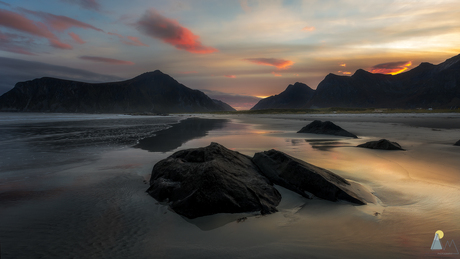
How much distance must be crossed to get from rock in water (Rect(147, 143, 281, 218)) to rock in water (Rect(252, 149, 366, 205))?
0.42m

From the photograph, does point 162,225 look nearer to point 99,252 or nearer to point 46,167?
point 99,252

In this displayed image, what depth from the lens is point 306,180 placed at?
496cm

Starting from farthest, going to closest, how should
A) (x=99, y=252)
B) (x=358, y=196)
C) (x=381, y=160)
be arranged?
(x=381, y=160) < (x=358, y=196) < (x=99, y=252)

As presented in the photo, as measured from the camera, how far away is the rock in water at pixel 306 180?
4590 mm

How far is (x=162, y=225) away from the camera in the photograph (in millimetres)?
3777

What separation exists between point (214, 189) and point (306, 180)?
2.20 m

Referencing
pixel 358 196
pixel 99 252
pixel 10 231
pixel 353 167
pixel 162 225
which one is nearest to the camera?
pixel 99 252

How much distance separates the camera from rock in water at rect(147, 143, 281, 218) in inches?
159

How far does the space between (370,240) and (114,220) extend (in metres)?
4.27

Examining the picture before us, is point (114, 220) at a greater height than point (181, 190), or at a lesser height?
lesser

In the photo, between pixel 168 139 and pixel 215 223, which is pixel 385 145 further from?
pixel 168 139

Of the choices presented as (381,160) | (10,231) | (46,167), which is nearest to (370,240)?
(10,231)

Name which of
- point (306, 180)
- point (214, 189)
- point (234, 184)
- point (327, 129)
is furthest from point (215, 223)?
point (327, 129)

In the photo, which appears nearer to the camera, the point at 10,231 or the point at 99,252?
the point at 99,252
